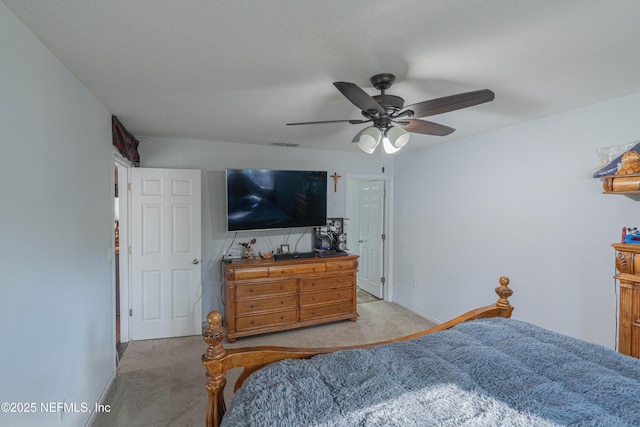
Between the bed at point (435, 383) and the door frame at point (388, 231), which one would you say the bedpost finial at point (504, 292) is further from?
the door frame at point (388, 231)

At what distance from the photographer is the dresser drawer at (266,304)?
10.6ft

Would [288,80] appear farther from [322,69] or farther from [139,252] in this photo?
[139,252]

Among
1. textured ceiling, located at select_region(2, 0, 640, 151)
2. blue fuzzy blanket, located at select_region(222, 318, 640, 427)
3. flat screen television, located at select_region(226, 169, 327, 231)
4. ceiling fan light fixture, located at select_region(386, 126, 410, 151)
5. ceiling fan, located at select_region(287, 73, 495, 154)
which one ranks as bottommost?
blue fuzzy blanket, located at select_region(222, 318, 640, 427)

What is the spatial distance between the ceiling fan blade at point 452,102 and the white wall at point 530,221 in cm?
148

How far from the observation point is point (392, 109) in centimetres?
181

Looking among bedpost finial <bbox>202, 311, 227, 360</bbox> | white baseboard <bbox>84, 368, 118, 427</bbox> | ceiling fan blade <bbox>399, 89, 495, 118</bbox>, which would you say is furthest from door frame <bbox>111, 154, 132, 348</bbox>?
ceiling fan blade <bbox>399, 89, 495, 118</bbox>

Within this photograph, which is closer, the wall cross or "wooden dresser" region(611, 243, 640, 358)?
"wooden dresser" region(611, 243, 640, 358)

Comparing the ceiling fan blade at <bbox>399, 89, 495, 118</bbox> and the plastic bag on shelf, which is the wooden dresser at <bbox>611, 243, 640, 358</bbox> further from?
the ceiling fan blade at <bbox>399, 89, 495, 118</bbox>

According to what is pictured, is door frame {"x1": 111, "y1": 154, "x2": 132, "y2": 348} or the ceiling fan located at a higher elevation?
the ceiling fan

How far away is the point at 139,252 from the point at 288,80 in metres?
2.68

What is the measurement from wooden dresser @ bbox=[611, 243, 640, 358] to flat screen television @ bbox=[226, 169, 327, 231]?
113 inches

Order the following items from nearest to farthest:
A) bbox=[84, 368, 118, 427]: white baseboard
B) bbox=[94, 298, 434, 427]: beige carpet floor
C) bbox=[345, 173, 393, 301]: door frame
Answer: bbox=[84, 368, 118, 427]: white baseboard → bbox=[94, 298, 434, 427]: beige carpet floor → bbox=[345, 173, 393, 301]: door frame

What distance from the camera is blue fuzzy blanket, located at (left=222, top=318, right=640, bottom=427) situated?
99cm

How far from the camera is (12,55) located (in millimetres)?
1181
